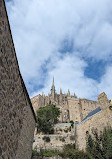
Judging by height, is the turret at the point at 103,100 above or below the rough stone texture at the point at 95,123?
above

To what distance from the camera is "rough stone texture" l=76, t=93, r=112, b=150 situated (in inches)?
628

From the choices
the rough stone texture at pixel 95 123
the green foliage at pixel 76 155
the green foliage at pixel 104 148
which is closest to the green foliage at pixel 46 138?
the rough stone texture at pixel 95 123

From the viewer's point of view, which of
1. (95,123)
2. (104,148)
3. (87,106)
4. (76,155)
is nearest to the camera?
(104,148)

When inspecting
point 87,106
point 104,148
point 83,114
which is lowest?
point 104,148

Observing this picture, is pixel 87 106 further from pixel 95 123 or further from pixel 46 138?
pixel 95 123

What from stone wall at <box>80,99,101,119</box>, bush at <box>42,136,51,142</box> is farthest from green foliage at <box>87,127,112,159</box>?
stone wall at <box>80,99,101,119</box>

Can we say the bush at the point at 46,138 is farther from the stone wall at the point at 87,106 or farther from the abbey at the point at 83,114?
the stone wall at the point at 87,106

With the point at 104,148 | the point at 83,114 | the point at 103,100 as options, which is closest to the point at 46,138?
the point at 103,100

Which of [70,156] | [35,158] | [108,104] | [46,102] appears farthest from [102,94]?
[46,102]

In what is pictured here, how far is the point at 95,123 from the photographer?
55.6 feet

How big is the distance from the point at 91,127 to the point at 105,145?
437 centimetres

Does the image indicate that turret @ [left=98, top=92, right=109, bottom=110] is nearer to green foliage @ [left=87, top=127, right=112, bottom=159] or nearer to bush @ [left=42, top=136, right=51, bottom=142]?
green foliage @ [left=87, top=127, right=112, bottom=159]

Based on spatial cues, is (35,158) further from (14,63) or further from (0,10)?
(0,10)

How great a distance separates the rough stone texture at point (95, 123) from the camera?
628 inches
